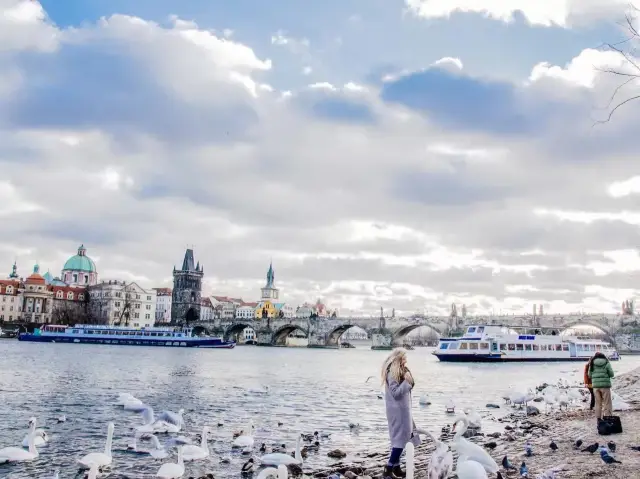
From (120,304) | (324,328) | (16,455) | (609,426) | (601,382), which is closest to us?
(609,426)

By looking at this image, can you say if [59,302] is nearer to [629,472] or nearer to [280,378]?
[280,378]

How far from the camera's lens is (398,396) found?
353 inches

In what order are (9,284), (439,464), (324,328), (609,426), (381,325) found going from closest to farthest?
(439,464) → (609,426) → (381,325) → (324,328) → (9,284)

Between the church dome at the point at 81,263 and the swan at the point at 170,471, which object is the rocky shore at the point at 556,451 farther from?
the church dome at the point at 81,263

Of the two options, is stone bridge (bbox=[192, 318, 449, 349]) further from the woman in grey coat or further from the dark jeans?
the woman in grey coat

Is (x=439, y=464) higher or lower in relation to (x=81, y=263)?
lower

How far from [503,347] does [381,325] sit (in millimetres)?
52082

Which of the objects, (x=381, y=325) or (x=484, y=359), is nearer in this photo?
(x=484, y=359)

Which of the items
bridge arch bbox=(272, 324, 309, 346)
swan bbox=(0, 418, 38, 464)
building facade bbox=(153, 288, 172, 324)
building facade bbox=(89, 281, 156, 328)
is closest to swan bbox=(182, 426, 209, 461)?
swan bbox=(0, 418, 38, 464)

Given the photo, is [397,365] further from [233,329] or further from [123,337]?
[233,329]

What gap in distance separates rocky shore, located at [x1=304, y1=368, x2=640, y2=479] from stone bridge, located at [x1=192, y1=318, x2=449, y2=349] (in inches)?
3712

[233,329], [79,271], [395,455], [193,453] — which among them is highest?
[79,271]

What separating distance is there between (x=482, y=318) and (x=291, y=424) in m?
97.3

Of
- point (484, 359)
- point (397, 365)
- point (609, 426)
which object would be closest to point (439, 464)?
point (397, 365)
